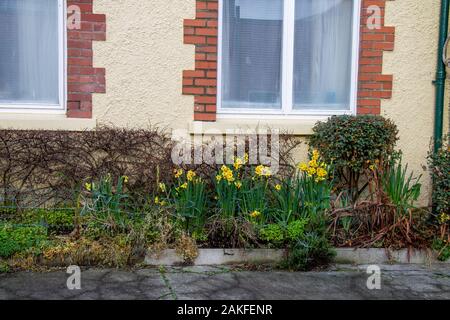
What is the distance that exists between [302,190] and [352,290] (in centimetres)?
117

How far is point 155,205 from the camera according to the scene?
15.6 feet

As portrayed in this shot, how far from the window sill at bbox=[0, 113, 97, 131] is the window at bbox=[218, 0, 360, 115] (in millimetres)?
1490

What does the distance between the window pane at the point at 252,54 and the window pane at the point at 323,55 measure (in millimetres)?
246

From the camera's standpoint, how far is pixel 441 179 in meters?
4.91

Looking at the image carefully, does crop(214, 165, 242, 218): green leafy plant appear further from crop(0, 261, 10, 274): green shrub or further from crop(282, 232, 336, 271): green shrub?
crop(0, 261, 10, 274): green shrub

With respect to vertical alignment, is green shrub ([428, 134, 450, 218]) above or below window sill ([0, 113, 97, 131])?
below

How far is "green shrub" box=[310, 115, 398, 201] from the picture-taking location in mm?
4906

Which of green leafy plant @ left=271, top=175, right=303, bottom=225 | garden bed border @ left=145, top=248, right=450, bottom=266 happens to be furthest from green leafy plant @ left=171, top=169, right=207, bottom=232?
green leafy plant @ left=271, top=175, right=303, bottom=225

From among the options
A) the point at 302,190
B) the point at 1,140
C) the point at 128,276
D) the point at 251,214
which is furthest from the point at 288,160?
the point at 1,140

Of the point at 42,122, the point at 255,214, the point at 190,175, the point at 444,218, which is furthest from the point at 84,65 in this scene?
the point at 444,218

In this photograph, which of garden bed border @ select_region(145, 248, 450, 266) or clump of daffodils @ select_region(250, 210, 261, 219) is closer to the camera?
garden bed border @ select_region(145, 248, 450, 266)

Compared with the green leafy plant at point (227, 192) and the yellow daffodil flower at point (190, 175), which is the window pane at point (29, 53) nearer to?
the yellow daffodil flower at point (190, 175)

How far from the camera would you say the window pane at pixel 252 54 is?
5.59 metres

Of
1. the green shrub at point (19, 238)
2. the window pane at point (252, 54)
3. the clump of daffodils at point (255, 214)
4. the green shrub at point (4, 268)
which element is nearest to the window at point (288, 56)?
the window pane at point (252, 54)
